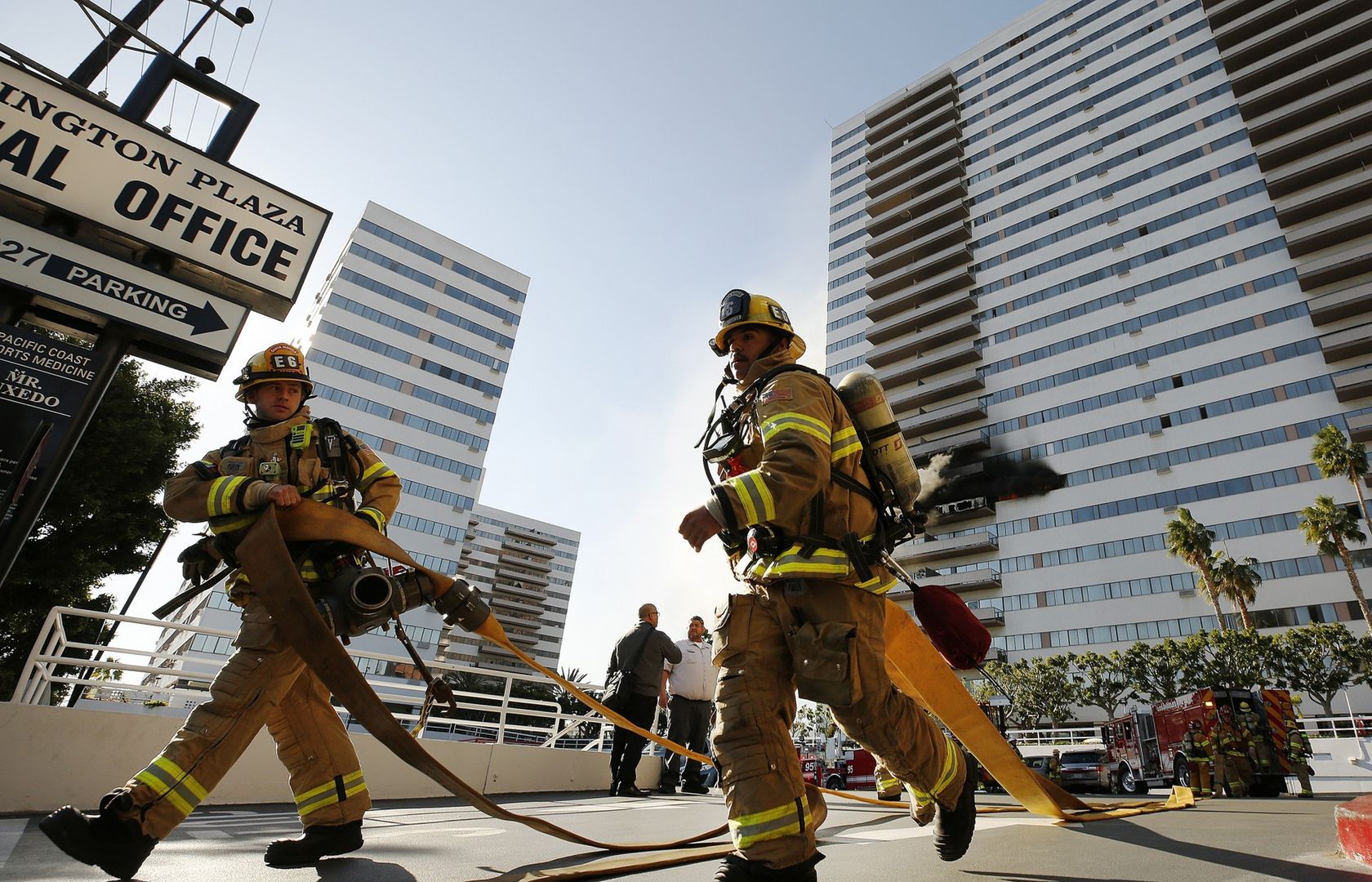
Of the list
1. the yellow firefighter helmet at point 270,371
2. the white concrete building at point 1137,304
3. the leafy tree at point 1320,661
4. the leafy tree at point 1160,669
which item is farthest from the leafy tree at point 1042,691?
the yellow firefighter helmet at point 270,371

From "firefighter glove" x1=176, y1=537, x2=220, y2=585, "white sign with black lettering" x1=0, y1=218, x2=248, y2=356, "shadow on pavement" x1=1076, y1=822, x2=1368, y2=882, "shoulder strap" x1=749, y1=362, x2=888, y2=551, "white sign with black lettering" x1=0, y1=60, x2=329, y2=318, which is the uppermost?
"white sign with black lettering" x1=0, y1=60, x2=329, y2=318

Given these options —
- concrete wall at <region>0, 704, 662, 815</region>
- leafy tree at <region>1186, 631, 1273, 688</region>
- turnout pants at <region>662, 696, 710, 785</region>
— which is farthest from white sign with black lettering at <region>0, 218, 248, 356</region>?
leafy tree at <region>1186, 631, 1273, 688</region>

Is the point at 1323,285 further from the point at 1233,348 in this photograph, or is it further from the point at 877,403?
the point at 877,403

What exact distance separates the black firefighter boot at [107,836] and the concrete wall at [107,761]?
3.06m

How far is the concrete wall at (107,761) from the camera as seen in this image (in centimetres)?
428

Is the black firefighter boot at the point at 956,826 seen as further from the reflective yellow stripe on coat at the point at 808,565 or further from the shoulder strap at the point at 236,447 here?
the shoulder strap at the point at 236,447

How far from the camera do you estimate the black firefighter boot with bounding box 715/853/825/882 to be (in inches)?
74.4

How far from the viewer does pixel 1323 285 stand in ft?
145

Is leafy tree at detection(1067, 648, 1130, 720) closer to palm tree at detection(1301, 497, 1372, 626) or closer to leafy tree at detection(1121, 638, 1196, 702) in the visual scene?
leafy tree at detection(1121, 638, 1196, 702)

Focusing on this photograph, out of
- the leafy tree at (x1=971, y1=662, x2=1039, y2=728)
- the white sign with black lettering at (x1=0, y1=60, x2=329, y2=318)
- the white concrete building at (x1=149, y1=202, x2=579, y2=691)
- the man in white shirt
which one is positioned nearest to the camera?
the white sign with black lettering at (x1=0, y1=60, x2=329, y2=318)

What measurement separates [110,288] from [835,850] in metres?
7.17

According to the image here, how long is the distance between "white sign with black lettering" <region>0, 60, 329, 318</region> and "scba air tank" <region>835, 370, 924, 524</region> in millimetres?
6460

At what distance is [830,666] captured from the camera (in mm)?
2100

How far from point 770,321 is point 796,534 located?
3.11 feet
